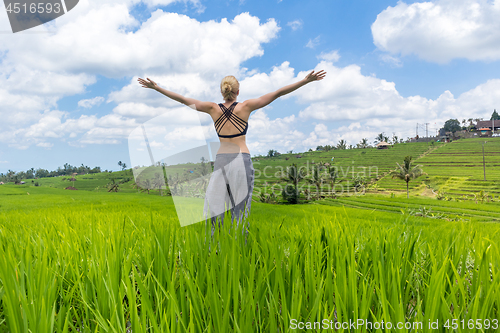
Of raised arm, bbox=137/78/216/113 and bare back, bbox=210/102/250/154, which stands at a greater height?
raised arm, bbox=137/78/216/113

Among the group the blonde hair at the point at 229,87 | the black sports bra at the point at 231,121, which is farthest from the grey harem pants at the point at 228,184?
the blonde hair at the point at 229,87

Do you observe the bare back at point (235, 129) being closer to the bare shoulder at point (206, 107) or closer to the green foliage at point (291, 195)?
the bare shoulder at point (206, 107)

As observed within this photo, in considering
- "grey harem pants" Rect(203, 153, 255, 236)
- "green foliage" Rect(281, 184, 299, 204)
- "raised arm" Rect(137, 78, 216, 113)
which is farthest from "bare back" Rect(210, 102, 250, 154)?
"green foliage" Rect(281, 184, 299, 204)

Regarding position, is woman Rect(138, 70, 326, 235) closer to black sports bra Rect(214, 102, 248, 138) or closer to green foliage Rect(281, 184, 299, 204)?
black sports bra Rect(214, 102, 248, 138)

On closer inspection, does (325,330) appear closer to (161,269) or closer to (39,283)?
(161,269)

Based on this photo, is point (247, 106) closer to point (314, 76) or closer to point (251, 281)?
point (314, 76)

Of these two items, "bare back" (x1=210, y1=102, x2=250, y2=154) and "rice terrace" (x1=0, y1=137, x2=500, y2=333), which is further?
"bare back" (x1=210, y1=102, x2=250, y2=154)

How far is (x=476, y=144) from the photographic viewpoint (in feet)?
482

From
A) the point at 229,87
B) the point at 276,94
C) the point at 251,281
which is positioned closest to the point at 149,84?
the point at 229,87

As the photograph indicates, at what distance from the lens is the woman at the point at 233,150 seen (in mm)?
3314

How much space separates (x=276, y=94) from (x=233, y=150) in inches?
37.0

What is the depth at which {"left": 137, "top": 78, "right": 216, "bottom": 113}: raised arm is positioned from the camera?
3.54 metres

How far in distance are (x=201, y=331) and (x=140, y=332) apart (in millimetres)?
304

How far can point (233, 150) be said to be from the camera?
11.0 ft
